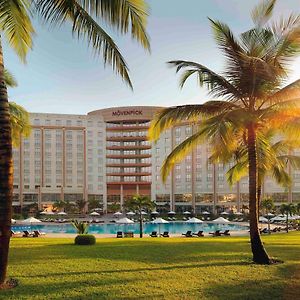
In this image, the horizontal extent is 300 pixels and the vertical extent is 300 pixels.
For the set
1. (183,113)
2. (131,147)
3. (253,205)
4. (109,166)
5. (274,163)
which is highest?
(131,147)

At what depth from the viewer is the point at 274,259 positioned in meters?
13.9

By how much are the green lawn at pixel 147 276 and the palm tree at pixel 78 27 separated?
1532 millimetres

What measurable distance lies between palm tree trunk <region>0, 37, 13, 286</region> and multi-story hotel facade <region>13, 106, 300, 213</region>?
83.2 meters

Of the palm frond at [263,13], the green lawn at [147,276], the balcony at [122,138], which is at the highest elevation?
the balcony at [122,138]

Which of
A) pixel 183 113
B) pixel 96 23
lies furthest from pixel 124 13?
pixel 183 113

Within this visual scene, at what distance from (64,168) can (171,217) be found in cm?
3596

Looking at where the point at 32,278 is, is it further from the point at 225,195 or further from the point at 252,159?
the point at 225,195

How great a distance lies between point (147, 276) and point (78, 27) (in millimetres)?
6649

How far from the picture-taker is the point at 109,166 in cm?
10412

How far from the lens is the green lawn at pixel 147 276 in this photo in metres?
8.68

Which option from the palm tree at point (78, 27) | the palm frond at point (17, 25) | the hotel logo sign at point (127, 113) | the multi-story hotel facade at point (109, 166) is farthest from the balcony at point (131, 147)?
the palm tree at point (78, 27)

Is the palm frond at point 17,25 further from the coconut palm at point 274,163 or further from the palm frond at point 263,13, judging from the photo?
the coconut palm at point 274,163

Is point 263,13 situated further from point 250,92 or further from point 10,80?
point 10,80

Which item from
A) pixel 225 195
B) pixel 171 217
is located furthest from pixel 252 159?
pixel 225 195
